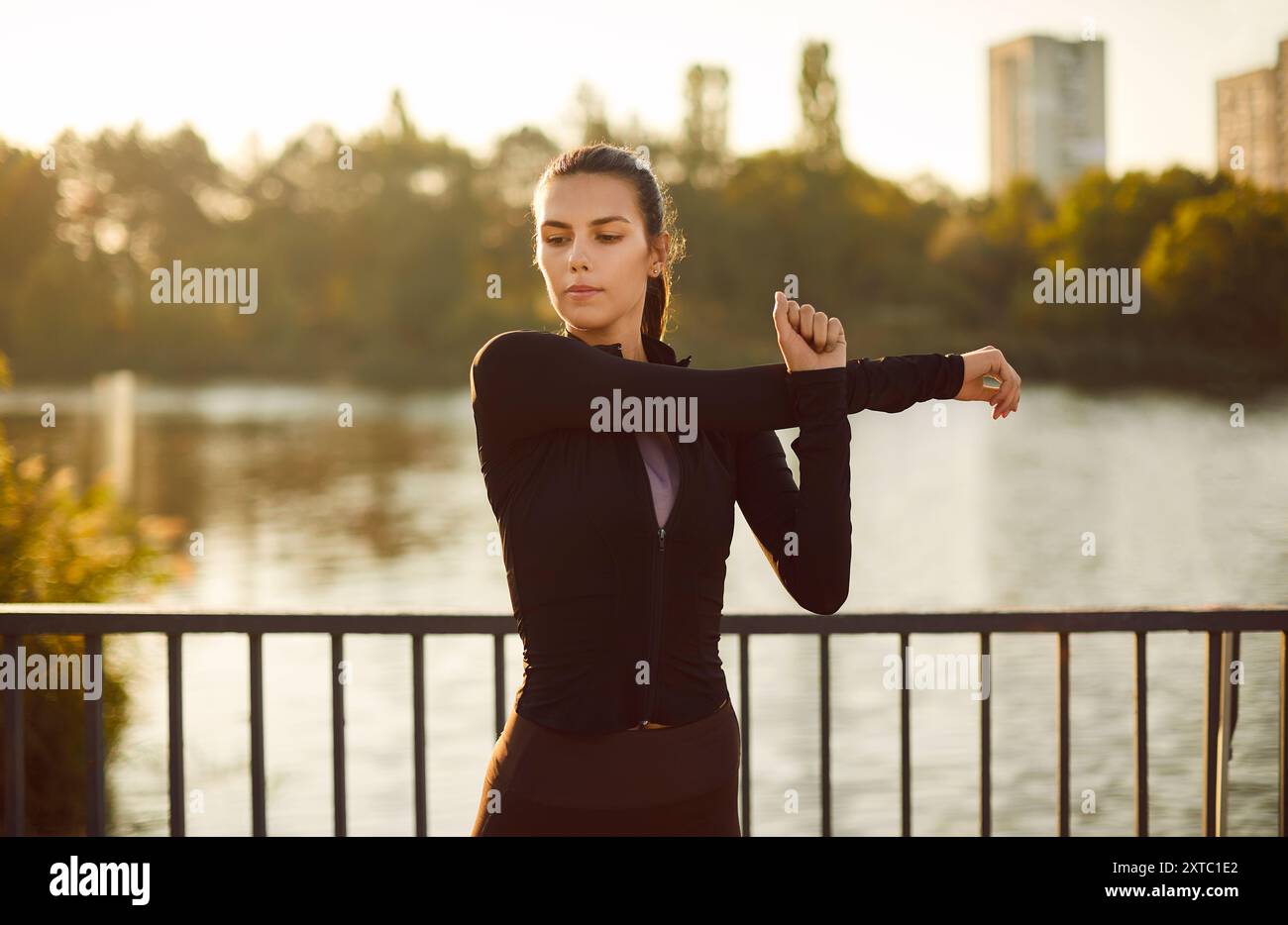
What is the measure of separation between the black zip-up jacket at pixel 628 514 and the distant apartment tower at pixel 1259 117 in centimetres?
577

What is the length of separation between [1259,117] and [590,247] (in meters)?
6.59

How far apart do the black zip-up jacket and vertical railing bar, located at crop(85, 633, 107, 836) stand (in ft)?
5.57

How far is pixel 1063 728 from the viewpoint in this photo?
317 cm

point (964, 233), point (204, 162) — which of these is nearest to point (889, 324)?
point (964, 233)

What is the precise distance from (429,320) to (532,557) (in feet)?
158

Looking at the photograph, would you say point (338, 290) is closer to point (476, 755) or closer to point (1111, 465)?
point (1111, 465)

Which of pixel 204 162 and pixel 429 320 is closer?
pixel 429 320

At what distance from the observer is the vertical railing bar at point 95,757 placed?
10.3 ft

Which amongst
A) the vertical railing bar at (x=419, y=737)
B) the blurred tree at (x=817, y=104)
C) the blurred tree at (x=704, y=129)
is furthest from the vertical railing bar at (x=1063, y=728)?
the blurred tree at (x=817, y=104)

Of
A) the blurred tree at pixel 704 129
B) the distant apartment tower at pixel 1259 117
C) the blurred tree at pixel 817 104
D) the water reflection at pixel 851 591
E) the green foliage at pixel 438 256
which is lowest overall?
the water reflection at pixel 851 591

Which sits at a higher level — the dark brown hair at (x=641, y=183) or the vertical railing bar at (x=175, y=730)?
the dark brown hair at (x=641, y=183)

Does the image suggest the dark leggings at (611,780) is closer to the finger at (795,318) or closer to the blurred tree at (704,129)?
the finger at (795,318)

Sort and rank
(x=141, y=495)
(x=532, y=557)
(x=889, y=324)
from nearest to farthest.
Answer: (x=532, y=557), (x=141, y=495), (x=889, y=324)
